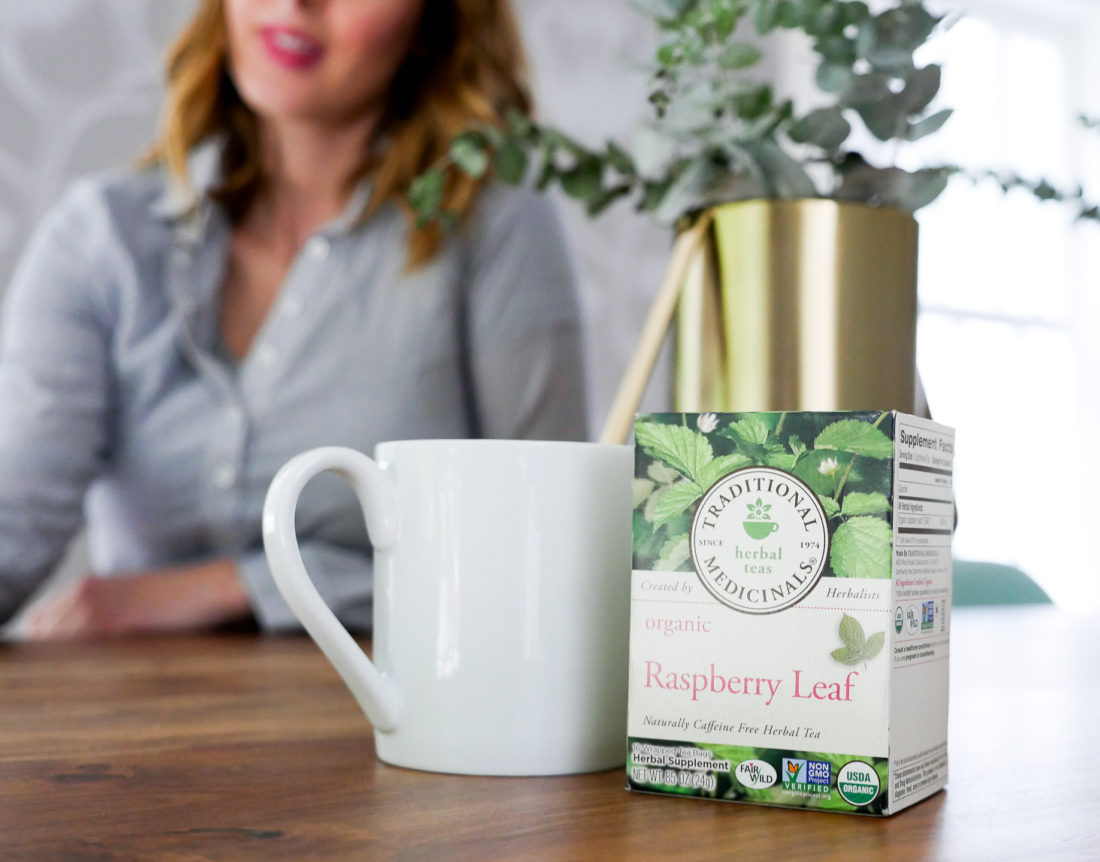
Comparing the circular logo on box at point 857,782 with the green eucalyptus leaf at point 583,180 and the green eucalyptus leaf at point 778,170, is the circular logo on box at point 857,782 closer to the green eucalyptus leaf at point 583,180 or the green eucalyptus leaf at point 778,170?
the green eucalyptus leaf at point 778,170

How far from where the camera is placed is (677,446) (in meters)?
0.41

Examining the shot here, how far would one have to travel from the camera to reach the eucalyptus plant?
620 mm

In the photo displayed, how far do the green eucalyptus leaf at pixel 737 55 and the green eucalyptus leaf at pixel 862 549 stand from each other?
1.14 ft

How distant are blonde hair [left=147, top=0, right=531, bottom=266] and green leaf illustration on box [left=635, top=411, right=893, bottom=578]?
1152 millimetres

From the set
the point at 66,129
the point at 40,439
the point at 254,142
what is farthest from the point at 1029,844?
the point at 66,129

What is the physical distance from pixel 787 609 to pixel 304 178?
56.4 inches

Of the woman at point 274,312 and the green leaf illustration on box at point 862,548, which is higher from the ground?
the woman at point 274,312

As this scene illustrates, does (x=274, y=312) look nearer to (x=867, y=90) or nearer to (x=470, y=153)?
(x=470, y=153)

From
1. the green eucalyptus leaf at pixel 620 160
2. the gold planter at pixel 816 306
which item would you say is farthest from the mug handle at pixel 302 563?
the green eucalyptus leaf at pixel 620 160

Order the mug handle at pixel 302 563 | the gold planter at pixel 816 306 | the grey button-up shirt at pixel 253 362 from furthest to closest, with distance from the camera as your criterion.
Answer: the grey button-up shirt at pixel 253 362 → the gold planter at pixel 816 306 → the mug handle at pixel 302 563

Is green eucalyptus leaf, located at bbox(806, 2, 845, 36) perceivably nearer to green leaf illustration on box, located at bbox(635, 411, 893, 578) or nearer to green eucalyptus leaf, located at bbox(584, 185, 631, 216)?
green eucalyptus leaf, located at bbox(584, 185, 631, 216)

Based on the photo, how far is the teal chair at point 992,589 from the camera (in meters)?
1.69

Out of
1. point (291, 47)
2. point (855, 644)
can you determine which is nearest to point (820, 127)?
point (855, 644)

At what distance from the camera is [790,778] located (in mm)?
388
